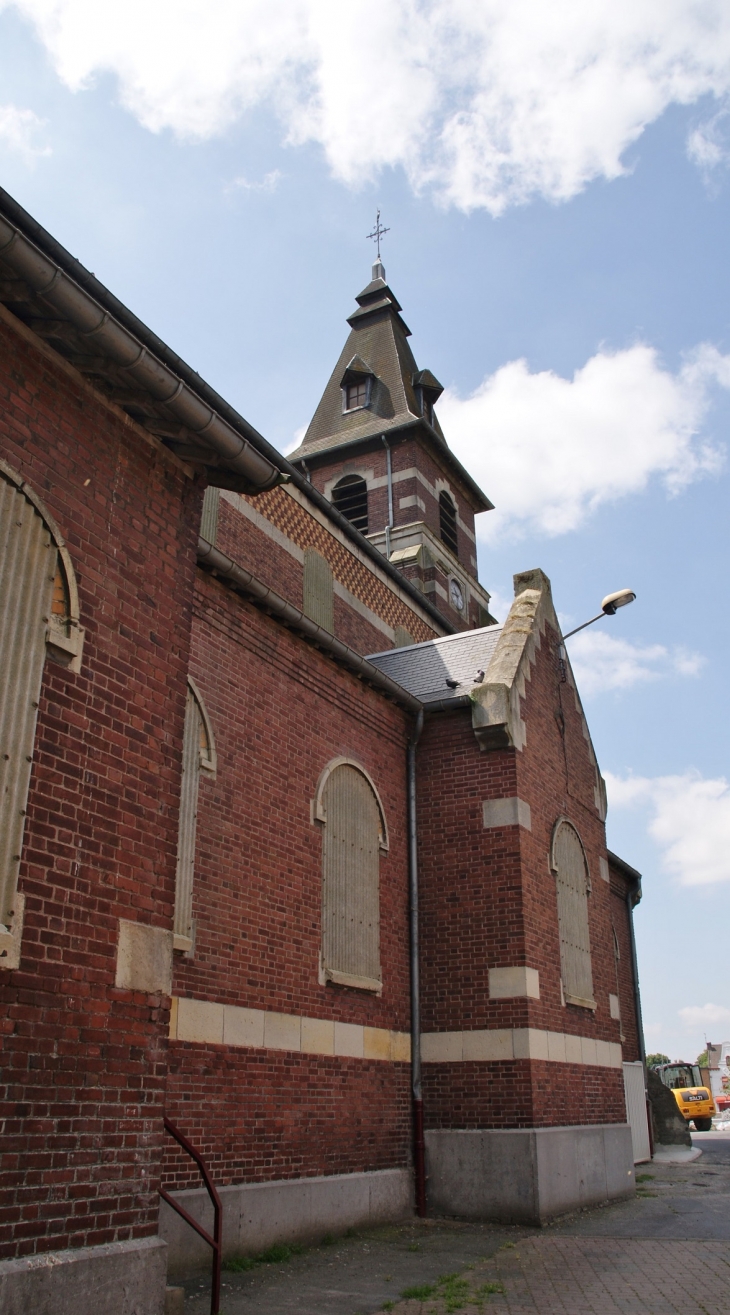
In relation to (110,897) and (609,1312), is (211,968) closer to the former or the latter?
(110,897)

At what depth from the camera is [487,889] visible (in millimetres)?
12844

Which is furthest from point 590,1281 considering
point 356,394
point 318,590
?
point 356,394

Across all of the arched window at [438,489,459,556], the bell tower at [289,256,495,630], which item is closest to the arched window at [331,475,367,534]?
the bell tower at [289,256,495,630]

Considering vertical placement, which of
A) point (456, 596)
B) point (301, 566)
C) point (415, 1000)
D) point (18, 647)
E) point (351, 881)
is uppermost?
point (456, 596)

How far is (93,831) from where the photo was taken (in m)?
5.92

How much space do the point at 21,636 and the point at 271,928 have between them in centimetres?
511

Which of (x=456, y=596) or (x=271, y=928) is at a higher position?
(x=456, y=596)

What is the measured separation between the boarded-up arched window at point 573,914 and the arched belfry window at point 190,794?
248 inches

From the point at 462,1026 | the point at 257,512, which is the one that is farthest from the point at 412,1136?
the point at 257,512

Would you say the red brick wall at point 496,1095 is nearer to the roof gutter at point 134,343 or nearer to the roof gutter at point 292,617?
the roof gutter at point 292,617

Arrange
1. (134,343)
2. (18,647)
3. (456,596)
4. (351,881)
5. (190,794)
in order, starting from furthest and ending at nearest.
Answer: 1. (456,596)
2. (351,881)
3. (190,794)
4. (134,343)
5. (18,647)

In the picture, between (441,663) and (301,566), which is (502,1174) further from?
(301,566)

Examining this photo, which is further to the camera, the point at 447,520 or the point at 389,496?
the point at 447,520

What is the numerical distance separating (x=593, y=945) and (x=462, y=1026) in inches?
156
